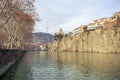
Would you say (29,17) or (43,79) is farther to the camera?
(29,17)

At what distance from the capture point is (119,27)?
18488 cm

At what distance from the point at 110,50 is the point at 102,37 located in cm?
1606

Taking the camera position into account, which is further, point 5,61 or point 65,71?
point 65,71

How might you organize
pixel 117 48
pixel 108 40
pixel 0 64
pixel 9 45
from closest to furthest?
pixel 0 64, pixel 9 45, pixel 117 48, pixel 108 40

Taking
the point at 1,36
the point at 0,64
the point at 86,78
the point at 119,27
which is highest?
the point at 119,27

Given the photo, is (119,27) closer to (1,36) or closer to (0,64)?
(1,36)

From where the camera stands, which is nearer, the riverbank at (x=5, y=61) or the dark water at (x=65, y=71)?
the dark water at (x=65, y=71)

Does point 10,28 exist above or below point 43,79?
above

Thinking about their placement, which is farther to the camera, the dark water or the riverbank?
the riverbank

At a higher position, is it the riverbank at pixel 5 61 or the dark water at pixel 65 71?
the riverbank at pixel 5 61

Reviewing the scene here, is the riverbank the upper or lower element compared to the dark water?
upper

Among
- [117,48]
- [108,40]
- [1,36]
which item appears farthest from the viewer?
[108,40]

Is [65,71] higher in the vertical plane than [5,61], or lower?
lower

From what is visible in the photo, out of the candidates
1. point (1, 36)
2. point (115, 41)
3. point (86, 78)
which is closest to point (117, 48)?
point (115, 41)
